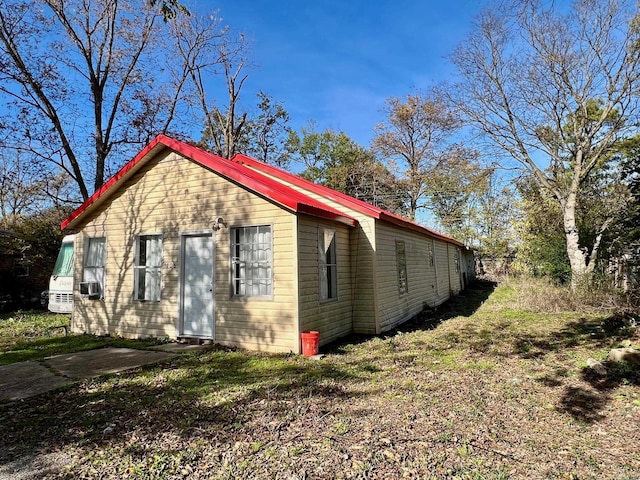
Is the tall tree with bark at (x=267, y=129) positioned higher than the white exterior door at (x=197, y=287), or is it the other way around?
the tall tree with bark at (x=267, y=129)

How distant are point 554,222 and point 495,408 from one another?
53.1ft

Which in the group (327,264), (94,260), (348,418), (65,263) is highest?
(65,263)

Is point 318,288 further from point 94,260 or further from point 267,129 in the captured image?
point 267,129

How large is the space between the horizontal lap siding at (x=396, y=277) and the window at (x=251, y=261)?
2812mm

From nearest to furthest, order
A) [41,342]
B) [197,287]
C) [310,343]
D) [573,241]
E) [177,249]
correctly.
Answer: [310,343], [197,287], [177,249], [41,342], [573,241]

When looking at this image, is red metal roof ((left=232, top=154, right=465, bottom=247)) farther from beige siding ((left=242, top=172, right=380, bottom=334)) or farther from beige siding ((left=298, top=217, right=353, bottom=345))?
beige siding ((left=298, top=217, right=353, bottom=345))

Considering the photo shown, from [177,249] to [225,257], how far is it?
136 cm

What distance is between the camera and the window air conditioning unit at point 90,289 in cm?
919

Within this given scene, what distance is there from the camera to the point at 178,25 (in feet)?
63.5

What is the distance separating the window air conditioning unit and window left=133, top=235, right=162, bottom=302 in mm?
1281

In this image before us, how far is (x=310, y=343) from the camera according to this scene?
673 centimetres

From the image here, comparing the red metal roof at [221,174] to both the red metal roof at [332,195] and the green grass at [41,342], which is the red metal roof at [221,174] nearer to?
the red metal roof at [332,195]

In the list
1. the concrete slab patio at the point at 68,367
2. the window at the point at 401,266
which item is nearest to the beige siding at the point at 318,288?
the window at the point at 401,266

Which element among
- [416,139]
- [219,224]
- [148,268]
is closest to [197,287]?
[219,224]
